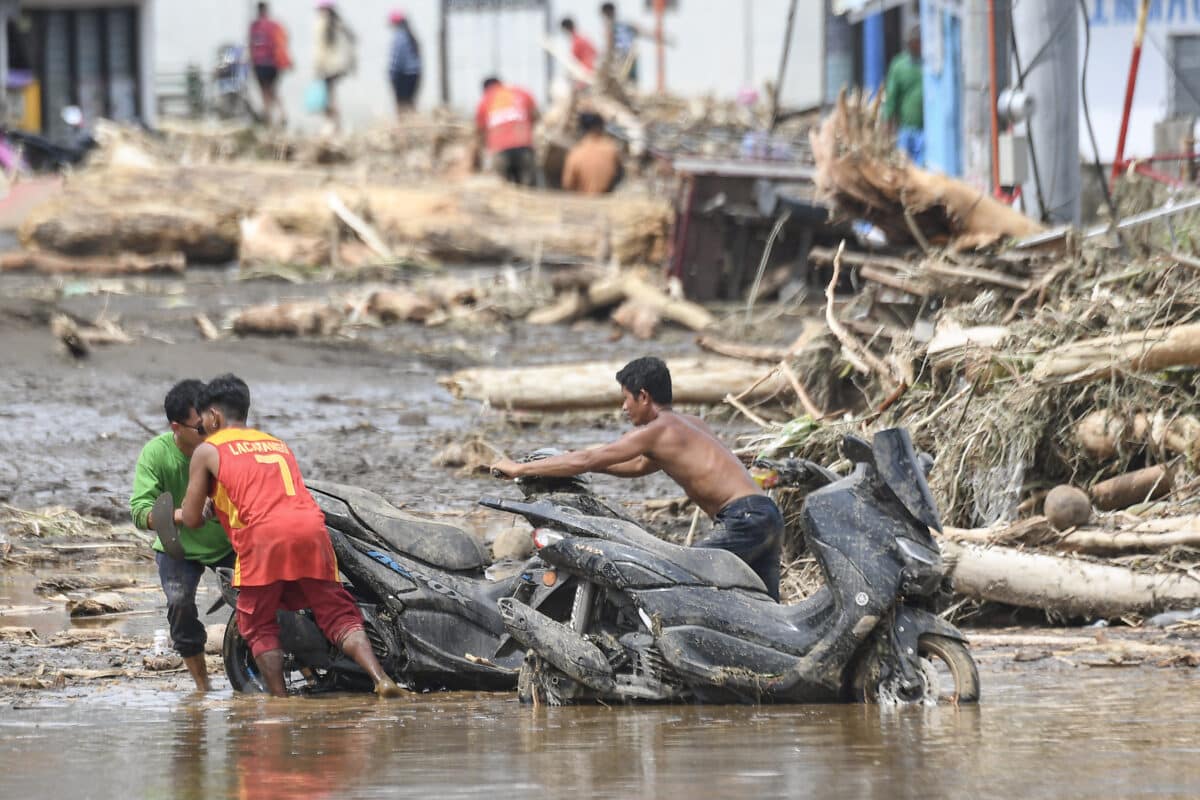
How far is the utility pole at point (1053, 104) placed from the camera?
11.7 meters

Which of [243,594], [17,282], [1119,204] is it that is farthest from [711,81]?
[243,594]

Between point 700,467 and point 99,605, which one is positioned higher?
point 700,467

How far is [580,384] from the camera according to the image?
13.0 m

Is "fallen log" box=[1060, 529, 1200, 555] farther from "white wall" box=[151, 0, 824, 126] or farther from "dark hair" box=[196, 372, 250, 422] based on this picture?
"white wall" box=[151, 0, 824, 126]

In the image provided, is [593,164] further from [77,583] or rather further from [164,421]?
[77,583]

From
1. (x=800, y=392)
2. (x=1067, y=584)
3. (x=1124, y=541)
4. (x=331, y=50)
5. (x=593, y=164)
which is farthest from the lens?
(x=331, y=50)

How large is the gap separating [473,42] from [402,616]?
92.7ft

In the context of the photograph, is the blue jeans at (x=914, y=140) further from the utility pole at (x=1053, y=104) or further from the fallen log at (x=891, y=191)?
the fallen log at (x=891, y=191)

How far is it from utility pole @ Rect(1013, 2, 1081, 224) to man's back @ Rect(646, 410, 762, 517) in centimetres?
525

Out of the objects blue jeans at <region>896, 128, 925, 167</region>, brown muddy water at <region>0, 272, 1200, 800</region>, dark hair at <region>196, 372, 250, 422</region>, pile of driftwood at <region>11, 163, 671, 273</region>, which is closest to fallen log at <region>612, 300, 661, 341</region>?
pile of driftwood at <region>11, 163, 671, 273</region>

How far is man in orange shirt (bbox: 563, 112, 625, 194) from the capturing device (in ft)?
74.0

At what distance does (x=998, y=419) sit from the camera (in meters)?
9.03

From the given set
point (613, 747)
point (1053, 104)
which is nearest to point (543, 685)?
point (613, 747)

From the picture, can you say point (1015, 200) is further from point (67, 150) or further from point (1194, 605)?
point (67, 150)
